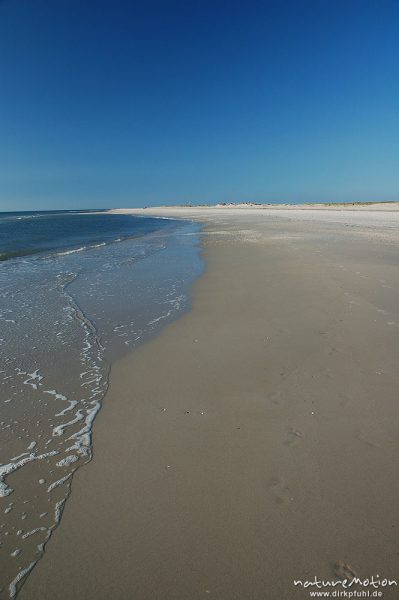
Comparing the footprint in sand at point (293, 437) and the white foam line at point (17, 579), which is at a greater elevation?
the white foam line at point (17, 579)

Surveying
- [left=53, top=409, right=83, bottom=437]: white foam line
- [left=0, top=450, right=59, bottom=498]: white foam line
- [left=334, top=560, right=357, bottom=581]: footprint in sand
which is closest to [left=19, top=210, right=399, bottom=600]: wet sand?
[left=334, top=560, right=357, bottom=581]: footprint in sand

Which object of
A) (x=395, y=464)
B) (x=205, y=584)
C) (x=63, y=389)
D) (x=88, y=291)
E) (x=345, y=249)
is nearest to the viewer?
(x=205, y=584)

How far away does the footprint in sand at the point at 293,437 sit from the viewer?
3.52 metres

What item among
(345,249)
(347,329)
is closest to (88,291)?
(347,329)

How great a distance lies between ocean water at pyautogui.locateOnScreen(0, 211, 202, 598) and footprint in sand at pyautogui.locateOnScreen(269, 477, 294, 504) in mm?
1797

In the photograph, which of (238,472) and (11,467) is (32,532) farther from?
(238,472)

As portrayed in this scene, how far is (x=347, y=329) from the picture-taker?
646 cm

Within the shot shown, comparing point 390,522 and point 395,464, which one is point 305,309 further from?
point 390,522

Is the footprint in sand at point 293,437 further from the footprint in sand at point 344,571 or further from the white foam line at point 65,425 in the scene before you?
the white foam line at point 65,425

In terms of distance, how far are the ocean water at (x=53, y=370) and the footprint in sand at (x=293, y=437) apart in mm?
2066

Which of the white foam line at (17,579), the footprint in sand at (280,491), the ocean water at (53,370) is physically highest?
the white foam line at (17,579)

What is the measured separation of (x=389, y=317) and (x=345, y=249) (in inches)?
414

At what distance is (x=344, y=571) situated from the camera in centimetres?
229

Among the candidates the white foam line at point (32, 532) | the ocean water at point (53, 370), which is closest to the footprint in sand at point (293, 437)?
the ocean water at point (53, 370)
